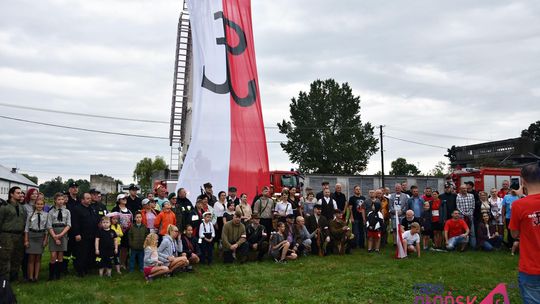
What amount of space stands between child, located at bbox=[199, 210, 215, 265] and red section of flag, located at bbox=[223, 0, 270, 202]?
256 centimetres

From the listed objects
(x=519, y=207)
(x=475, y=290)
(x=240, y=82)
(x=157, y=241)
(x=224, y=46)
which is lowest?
(x=475, y=290)

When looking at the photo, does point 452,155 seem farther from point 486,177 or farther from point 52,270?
point 52,270

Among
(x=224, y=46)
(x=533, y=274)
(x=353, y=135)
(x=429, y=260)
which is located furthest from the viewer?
(x=353, y=135)

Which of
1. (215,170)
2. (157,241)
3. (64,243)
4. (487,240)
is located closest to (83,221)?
(64,243)

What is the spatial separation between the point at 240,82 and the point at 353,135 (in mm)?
36868

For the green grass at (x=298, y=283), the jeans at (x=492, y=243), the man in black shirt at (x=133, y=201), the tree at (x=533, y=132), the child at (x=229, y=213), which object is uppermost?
the tree at (x=533, y=132)

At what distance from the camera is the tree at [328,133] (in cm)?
4909

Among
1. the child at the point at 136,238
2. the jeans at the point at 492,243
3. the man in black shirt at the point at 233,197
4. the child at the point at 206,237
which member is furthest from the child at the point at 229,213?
the jeans at the point at 492,243

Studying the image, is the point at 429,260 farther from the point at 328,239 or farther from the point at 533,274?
the point at 533,274

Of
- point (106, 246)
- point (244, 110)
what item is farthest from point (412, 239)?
point (106, 246)

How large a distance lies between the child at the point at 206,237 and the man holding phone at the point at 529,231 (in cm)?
747

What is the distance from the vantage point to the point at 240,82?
1433 centimetres

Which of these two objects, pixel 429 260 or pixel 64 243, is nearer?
pixel 64 243

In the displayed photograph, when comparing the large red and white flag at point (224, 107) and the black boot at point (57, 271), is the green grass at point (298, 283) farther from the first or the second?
the large red and white flag at point (224, 107)
